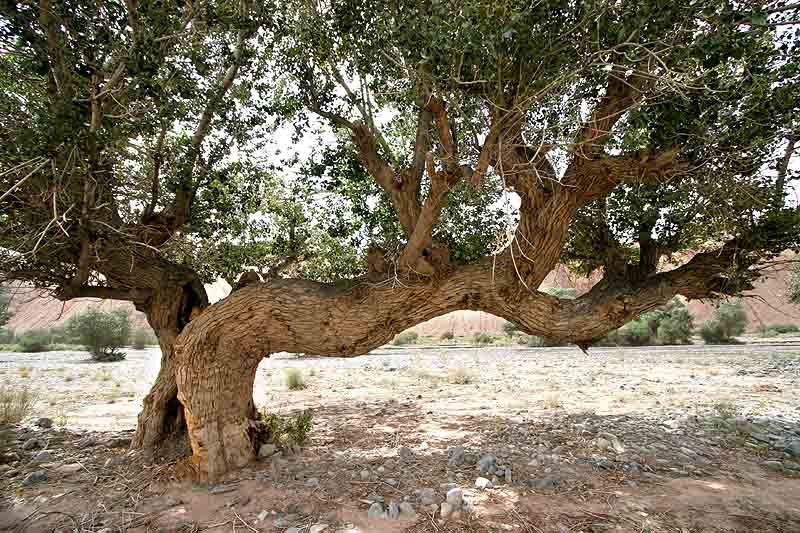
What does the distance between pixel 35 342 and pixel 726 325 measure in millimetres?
47630

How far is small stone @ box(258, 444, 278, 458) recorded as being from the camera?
5.48 metres

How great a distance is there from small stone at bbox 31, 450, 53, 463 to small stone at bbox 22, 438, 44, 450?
533 mm

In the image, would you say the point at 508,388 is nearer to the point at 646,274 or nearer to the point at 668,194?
the point at 646,274

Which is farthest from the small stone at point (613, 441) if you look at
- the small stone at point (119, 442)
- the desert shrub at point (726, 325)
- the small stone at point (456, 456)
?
the desert shrub at point (726, 325)

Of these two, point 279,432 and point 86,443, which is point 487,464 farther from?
point 86,443

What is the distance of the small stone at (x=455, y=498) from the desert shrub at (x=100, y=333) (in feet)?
78.0

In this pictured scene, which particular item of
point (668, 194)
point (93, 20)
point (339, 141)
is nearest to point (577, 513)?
point (668, 194)

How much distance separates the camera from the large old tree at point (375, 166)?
357 cm

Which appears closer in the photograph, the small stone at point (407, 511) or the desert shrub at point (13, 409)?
the small stone at point (407, 511)

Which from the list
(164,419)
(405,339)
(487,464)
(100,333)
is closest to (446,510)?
(487,464)

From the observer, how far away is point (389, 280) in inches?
198

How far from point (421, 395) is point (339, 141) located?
21.1ft

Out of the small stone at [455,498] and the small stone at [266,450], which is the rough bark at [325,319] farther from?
the small stone at [455,498]

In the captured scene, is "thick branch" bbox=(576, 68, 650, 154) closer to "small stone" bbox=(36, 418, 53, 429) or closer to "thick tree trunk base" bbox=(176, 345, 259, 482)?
"thick tree trunk base" bbox=(176, 345, 259, 482)
